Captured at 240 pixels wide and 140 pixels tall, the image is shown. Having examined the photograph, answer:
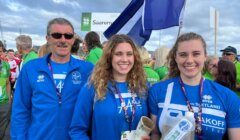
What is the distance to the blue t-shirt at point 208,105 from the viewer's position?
9.14 ft

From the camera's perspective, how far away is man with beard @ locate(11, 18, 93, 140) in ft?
10.6

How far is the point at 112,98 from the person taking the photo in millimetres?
3020

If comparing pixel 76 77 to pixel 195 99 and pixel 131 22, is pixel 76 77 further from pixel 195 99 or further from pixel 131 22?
pixel 131 22

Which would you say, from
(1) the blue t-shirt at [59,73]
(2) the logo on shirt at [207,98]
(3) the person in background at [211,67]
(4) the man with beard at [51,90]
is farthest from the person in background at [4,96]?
(2) the logo on shirt at [207,98]

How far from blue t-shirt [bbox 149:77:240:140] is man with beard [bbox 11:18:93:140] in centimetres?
82

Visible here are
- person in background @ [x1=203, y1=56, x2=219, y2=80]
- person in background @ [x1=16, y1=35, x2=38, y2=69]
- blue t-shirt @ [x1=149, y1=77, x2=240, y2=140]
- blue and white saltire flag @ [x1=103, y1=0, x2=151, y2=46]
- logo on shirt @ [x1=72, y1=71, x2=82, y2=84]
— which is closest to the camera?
blue t-shirt @ [x1=149, y1=77, x2=240, y2=140]

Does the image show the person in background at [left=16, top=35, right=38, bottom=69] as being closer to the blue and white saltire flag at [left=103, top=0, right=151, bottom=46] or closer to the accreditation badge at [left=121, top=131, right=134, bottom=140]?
the blue and white saltire flag at [left=103, top=0, right=151, bottom=46]

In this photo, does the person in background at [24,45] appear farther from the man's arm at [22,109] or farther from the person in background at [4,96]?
the man's arm at [22,109]

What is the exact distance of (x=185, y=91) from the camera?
291cm

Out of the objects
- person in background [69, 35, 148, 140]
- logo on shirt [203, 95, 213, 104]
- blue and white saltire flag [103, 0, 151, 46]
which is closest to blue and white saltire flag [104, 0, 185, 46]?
blue and white saltire flag [103, 0, 151, 46]

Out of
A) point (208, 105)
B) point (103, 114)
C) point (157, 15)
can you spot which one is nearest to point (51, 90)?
point (103, 114)

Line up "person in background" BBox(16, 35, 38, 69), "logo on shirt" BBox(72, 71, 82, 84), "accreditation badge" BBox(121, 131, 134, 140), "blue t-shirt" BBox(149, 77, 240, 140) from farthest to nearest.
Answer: "person in background" BBox(16, 35, 38, 69) < "logo on shirt" BBox(72, 71, 82, 84) < "accreditation badge" BBox(121, 131, 134, 140) < "blue t-shirt" BBox(149, 77, 240, 140)

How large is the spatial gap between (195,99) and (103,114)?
2.47ft

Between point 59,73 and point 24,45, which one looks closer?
point 59,73
